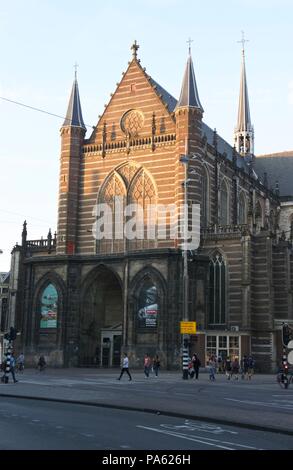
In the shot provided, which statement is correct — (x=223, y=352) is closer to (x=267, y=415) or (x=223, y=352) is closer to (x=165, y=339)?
(x=165, y=339)

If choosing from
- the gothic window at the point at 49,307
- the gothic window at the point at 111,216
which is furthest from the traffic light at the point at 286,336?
the gothic window at the point at 49,307

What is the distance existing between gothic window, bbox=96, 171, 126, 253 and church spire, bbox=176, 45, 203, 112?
351 inches

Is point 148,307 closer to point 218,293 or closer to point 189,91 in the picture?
point 218,293

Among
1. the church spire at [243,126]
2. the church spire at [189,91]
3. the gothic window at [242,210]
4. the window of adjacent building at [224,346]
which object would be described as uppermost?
the church spire at [243,126]

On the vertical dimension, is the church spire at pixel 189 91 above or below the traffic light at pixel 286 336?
above

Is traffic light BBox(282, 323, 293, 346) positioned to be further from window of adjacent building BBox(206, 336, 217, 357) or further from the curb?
window of adjacent building BBox(206, 336, 217, 357)

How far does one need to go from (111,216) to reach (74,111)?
10799 millimetres

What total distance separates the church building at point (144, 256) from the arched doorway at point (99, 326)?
0.33 ft

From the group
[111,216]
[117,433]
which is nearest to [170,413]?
[117,433]

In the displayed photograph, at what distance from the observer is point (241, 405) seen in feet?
64.3

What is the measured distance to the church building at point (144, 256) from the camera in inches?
1843

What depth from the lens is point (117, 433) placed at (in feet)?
40.7

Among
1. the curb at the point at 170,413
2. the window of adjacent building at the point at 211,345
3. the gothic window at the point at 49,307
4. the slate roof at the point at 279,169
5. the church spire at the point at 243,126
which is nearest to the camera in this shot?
the curb at the point at 170,413

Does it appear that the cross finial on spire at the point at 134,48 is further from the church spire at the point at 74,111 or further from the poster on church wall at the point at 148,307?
the poster on church wall at the point at 148,307
